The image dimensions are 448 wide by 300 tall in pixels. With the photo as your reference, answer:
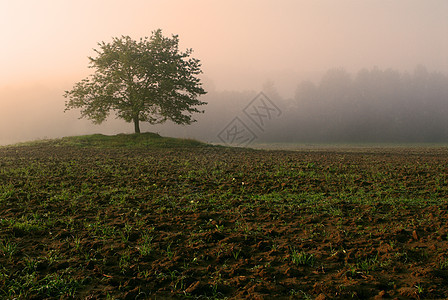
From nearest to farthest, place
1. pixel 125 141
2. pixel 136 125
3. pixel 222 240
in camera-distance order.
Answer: pixel 222 240 < pixel 125 141 < pixel 136 125

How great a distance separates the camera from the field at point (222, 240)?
4.07 meters

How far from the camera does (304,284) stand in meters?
4.12

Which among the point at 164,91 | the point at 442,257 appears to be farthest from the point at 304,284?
the point at 164,91

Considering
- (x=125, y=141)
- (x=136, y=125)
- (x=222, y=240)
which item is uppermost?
(x=136, y=125)

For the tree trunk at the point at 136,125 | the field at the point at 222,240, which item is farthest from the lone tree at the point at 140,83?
the field at the point at 222,240

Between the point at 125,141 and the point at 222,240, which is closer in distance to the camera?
the point at 222,240

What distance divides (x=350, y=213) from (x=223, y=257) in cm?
406

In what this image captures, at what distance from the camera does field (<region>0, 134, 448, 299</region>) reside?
4074 millimetres

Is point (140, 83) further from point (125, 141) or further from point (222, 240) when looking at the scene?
point (222, 240)

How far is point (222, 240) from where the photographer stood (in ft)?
18.1

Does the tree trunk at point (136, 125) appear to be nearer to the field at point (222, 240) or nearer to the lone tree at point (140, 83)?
the lone tree at point (140, 83)

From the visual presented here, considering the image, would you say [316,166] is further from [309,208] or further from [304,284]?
[304,284]

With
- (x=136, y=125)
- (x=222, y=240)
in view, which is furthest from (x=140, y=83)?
(x=222, y=240)

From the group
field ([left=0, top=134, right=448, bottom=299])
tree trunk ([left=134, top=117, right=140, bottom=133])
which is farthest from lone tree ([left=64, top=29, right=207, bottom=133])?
field ([left=0, top=134, right=448, bottom=299])
